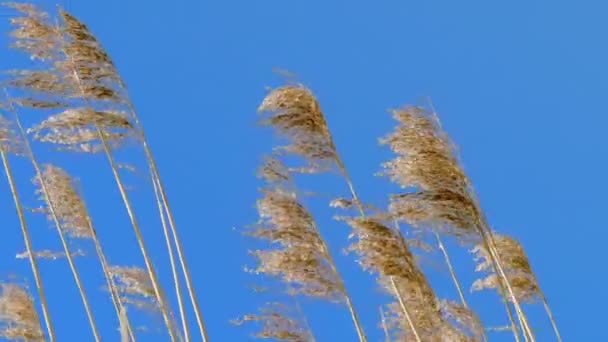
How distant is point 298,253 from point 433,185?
0.77 m

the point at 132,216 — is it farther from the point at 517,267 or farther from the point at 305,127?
the point at 517,267

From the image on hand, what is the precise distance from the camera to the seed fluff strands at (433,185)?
160 inches

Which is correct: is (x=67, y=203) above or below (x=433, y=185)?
above

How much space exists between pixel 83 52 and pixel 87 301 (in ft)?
5.55

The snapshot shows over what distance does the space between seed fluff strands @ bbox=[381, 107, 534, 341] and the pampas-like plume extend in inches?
97.6

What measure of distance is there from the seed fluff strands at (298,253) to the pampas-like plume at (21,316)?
1.71 meters

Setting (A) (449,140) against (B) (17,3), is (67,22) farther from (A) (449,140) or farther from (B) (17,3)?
(A) (449,140)

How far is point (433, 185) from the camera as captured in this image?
413 centimetres

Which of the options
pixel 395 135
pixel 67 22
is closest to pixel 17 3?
pixel 67 22

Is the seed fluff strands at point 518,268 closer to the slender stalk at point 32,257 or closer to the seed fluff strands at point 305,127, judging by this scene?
the seed fluff strands at point 305,127

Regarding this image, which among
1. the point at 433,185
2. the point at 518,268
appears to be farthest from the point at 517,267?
the point at 433,185

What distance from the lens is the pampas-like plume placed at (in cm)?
518

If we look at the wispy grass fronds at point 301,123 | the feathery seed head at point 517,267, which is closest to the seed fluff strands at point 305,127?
the wispy grass fronds at point 301,123

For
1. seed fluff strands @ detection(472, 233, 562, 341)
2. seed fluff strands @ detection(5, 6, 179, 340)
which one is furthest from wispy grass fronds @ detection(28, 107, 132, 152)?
seed fluff strands @ detection(472, 233, 562, 341)
